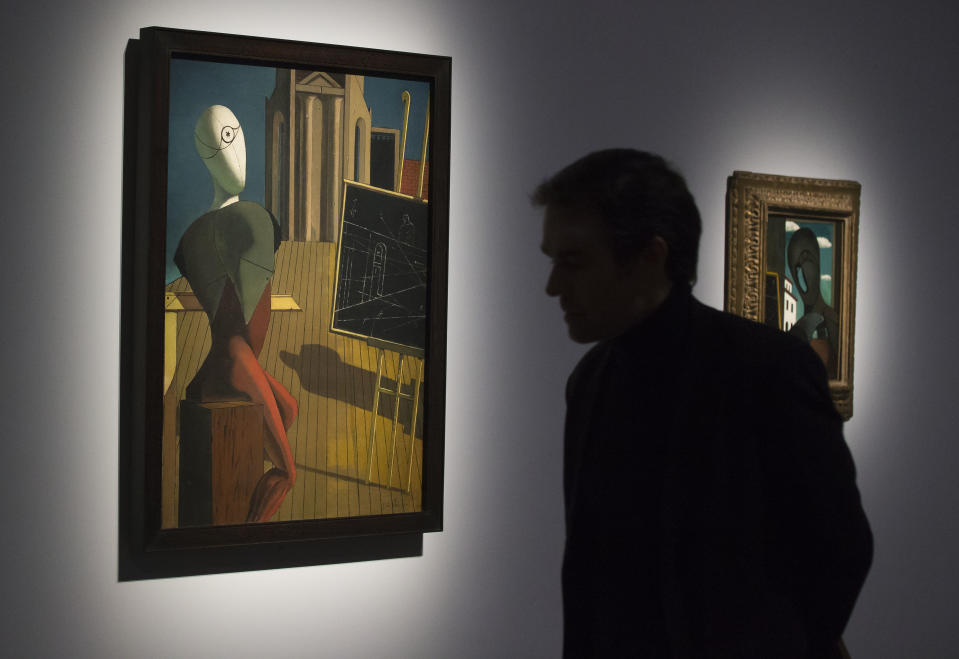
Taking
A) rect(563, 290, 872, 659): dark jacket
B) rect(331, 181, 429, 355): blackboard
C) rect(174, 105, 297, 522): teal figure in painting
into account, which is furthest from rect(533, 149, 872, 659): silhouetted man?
rect(174, 105, 297, 522): teal figure in painting

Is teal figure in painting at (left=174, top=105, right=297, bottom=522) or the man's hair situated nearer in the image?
the man's hair

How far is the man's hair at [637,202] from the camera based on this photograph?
169 cm

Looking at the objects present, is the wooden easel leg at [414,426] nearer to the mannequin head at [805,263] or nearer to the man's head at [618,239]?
the man's head at [618,239]

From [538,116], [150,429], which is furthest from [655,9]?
[150,429]

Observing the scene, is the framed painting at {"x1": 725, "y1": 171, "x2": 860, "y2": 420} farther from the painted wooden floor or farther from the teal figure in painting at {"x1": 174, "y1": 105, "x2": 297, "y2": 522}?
the teal figure in painting at {"x1": 174, "y1": 105, "x2": 297, "y2": 522}

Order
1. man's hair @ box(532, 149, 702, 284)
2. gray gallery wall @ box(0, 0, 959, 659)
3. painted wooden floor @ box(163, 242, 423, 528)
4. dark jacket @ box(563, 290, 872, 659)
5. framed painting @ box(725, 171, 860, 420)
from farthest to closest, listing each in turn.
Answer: framed painting @ box(725, 171, 860, 420) < painted wooden floor @ box(163, 242, 423, 528) < gray gallery wall @ box(0, 0, 959, 659) < man's hair @ box(532, 149, 702, 284) < dark jacket @ box(563, 290, 872, 659)

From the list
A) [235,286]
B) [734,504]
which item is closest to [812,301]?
[734,504]

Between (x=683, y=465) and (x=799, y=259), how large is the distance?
2101 millimetres

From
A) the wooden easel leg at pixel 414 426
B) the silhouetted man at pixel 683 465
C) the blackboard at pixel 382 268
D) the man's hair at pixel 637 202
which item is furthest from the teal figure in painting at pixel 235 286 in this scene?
the man's hair at pixel 637 202

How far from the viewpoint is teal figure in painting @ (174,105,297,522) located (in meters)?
2.55

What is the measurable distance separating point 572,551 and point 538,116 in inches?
68.0

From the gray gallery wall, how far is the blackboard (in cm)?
20

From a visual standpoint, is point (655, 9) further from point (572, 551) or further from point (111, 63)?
point (572, 551)

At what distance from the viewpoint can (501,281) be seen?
2998 mm
